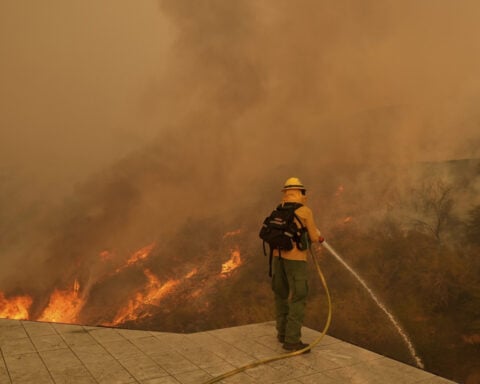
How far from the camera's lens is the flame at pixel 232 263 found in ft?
48.8

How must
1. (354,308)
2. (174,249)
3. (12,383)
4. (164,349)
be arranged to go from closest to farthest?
1. (12,383)
2. (164,349)
3. (354,308)
4. (174,249)

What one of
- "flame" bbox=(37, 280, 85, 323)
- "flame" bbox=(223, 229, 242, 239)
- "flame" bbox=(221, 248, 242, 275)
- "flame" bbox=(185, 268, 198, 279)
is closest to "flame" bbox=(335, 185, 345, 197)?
"flame" bbox=(223, 229, 242, 239)

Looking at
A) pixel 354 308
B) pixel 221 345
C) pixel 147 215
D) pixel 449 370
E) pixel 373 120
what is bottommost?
pixel 449 370

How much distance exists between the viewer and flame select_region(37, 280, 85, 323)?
2054 cm

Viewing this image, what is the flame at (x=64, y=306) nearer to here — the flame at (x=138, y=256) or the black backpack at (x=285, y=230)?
the flame at (x=138, y=256)

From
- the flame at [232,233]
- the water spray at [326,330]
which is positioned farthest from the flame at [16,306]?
the water spray at [326,330]

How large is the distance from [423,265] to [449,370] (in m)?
3.31

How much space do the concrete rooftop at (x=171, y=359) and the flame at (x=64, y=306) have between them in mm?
17306

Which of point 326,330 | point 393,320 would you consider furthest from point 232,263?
point 326,330

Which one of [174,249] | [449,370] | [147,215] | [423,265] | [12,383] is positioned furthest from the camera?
[147,215]

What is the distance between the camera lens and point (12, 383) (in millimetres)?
3416

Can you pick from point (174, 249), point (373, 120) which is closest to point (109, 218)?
point (174, 249)

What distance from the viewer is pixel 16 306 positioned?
23719mm

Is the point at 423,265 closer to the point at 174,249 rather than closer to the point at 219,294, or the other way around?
the point at 219,294
